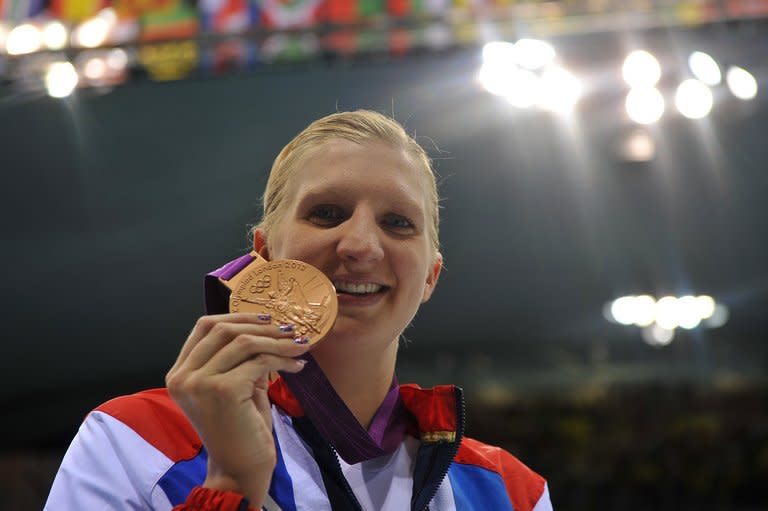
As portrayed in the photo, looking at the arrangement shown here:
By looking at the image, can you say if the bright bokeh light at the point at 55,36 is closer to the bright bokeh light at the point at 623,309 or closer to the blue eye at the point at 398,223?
the blue eye at the point at 398,223

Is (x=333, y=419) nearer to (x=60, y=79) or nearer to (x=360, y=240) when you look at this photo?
(x=360, y=240)

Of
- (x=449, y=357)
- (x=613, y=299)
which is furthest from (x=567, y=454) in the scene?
(x=613, y=299)

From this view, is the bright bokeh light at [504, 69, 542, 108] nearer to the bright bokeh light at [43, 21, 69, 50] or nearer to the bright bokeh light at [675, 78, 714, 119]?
the bright bokeh light at [675, 78, 714, 119]

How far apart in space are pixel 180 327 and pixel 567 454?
6577 millimetres

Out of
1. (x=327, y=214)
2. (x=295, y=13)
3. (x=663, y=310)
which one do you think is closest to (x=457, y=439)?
(x=327, y=214)

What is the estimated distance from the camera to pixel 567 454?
13492mm

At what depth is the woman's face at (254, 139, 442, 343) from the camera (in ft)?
4.39

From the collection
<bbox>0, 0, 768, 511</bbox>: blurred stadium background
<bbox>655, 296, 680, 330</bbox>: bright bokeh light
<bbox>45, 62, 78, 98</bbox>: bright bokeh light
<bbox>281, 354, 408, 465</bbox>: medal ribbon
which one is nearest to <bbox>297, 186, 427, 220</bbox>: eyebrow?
<bbox>281, 354, 408, 465</bbox>: medal ribbon

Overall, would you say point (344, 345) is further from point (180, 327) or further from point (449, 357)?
point (449, 357)

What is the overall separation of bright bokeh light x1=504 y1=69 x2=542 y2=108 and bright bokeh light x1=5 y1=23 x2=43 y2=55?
2.55 m

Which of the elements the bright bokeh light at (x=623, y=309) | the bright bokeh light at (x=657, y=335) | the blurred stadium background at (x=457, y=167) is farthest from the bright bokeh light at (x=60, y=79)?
the bright bokeh light at (x=657, y=335)

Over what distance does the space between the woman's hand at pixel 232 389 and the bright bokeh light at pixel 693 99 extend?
14.9ft

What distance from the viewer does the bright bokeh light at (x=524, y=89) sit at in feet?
16.5

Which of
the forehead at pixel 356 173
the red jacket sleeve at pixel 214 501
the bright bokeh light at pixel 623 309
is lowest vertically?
the red jacket sleeve at pixel 214 501
